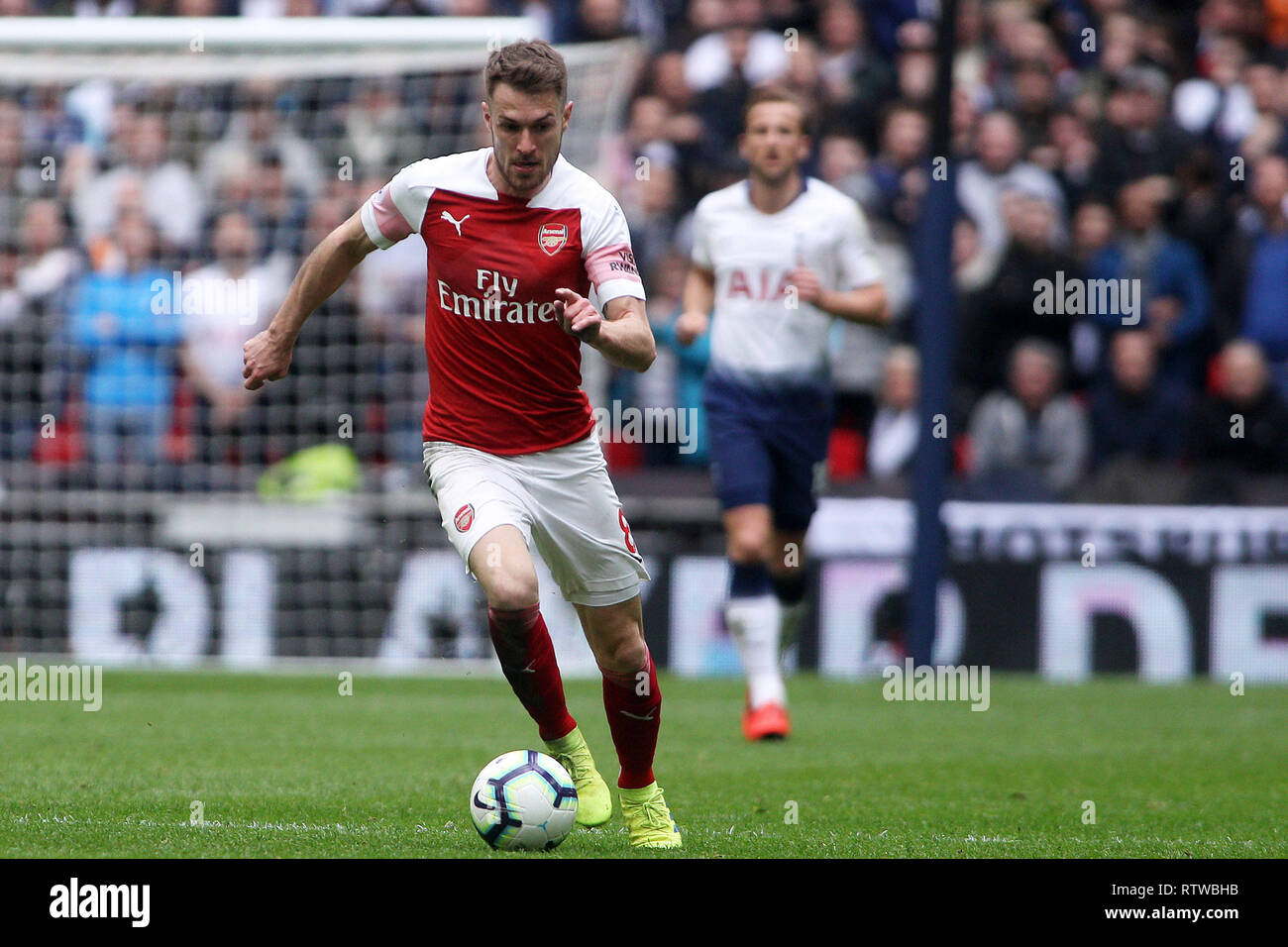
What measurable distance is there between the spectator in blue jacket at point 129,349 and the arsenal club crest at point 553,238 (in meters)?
6.58

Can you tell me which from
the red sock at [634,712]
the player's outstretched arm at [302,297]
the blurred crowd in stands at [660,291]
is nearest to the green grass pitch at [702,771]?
the red sock at [634,712]

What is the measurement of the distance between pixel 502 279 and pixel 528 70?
62 centimetres

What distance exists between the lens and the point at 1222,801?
6754mm

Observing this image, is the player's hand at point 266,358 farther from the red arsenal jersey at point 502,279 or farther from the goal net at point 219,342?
the goal net at point 219,342

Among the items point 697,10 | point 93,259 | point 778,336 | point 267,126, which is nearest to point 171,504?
point 93,259

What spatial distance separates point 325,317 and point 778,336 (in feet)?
13.8

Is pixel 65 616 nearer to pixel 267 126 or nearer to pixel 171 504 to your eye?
pixel 171 504

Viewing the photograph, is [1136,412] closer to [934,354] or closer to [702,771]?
[934,354]

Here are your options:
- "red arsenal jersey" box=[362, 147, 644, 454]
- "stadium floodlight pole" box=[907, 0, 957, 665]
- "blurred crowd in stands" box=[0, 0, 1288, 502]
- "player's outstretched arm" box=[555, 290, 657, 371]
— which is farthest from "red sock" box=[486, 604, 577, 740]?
"blurred crowd in stands" box=[0, 0, 1288, 502]

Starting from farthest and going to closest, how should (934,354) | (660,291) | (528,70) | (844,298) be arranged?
(660,291) → (934,354) → (844,298) → (528,70)

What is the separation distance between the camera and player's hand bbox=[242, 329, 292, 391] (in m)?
5.79

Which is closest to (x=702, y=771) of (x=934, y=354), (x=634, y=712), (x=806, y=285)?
(x=634, y=712)

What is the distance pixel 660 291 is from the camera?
12.4 metres

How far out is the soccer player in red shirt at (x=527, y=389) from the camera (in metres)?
5.62
